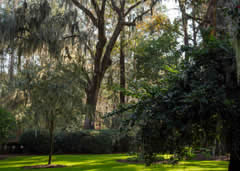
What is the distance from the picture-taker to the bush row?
17.7 metres

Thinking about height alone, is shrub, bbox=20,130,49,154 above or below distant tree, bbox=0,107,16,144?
below

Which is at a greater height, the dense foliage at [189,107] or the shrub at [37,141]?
the dense foliage at [189,107]

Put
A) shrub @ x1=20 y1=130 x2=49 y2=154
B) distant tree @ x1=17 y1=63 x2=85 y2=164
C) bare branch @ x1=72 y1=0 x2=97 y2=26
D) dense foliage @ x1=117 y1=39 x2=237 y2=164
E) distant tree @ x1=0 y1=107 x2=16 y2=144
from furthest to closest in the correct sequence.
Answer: shrub @ x1=20 y1=130 x2=49 y2=154, bare branch @ x1=72 y1=0 x2=97 y2=26, distant tree @ x1=0 y1=107 x2=16 y2=144, distant tree @ x1=17 y1=63 x2=85 y2=164, dense foliage @ x1=117 y1=39 x2=237 y2=164

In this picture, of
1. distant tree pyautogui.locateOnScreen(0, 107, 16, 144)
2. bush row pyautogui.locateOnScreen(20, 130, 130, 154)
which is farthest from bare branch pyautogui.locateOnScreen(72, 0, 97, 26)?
distant tree pyautogui.locateOnScreen(0, 107, 16, 144)

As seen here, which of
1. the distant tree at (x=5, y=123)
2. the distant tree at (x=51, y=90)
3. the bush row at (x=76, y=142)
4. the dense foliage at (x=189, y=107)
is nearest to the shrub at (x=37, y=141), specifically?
the bush row at (x=76, y=142)

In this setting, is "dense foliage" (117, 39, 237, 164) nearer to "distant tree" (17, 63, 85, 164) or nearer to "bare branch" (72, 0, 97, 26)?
"distant tree" (17, 63, 85, 164)

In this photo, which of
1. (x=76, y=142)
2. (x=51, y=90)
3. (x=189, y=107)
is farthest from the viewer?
(x=76, y=142)

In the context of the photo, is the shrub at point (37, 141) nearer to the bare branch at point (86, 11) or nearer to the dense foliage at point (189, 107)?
the bare branch at point (86, 11)

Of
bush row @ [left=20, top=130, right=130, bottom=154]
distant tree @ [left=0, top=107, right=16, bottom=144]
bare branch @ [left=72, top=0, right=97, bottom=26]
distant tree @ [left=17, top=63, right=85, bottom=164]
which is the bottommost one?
bush row @ [left=20, top=130, right=130, bottom=154]

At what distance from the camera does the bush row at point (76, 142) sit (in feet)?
57.9

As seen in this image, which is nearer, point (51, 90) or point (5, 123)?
point (51, 90)

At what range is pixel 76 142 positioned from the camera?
17781 millimetres

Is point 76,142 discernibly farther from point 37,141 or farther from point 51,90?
point 51,90

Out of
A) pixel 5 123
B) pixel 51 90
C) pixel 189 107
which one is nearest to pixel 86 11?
pixel 51 90
